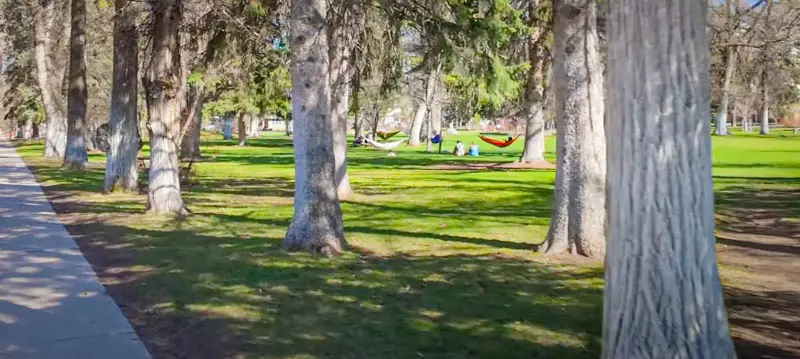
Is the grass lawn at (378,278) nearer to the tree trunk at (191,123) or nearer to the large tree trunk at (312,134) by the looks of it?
the large tree trunk at (312,134)

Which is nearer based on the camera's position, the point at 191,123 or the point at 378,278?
the point at 378,278

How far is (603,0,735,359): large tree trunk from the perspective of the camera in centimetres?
453

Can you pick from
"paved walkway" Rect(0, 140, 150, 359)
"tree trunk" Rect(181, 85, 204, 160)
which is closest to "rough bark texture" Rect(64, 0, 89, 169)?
"tree trunk" Rect(181, 85, 204, 160)

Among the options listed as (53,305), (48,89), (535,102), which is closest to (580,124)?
(53,305)

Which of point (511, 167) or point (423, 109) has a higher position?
point (423, 109)

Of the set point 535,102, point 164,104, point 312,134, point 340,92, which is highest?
point 535,102

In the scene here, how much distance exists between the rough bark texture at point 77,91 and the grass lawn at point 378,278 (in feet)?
28.2

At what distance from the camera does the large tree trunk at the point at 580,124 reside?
32.7ft

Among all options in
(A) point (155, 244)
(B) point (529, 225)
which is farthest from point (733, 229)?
(A) point (155, 244)

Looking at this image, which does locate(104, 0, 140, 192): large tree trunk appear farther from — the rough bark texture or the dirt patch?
the dirt patch

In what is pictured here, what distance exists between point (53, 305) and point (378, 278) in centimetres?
321

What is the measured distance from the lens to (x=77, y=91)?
88.5 feet

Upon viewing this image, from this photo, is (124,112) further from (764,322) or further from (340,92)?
(764,322)

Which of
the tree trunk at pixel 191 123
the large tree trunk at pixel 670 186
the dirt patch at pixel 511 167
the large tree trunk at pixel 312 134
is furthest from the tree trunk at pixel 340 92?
the dirt patch at pixel 511 167
